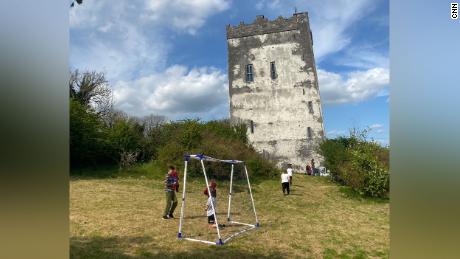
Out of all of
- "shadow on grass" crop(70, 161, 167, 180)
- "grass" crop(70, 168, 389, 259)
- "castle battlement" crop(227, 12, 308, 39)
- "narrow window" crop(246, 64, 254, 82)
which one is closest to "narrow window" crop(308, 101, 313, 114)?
"narrow window" crop(246, 64, 254, 82)

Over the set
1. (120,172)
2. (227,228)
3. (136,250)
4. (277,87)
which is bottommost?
(227,228)

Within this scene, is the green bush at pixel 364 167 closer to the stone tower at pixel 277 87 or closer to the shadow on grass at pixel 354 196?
the shadow on grass at pixel 354 196

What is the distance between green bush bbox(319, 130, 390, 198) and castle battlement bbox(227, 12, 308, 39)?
1581 centimetres

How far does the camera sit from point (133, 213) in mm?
13828

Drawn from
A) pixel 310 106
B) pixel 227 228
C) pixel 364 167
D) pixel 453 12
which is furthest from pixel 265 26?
pixel 453 12

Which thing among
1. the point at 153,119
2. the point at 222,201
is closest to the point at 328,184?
the point at 222,201

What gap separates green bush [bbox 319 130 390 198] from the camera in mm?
21766

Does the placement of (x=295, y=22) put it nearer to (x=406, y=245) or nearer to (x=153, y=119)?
(x=153, y=119)

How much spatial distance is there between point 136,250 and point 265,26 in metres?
33.7

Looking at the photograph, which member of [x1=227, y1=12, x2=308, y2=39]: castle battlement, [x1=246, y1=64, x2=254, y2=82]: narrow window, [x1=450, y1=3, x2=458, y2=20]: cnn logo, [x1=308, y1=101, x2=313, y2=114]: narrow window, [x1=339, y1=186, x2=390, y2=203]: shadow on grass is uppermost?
[x1=227, y1=12, x2=308, y2=39]: castle battlement

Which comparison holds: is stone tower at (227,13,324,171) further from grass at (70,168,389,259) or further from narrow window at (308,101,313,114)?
grass at (70,168,389,259)

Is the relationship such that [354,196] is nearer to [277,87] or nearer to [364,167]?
[364,167]

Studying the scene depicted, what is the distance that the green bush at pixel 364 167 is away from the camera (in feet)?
71.4

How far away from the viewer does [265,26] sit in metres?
39.5
